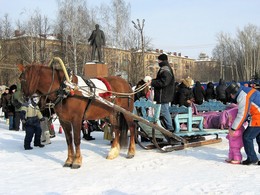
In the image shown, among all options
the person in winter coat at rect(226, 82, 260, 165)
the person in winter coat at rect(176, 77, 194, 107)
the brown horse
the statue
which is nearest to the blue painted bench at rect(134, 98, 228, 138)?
the person in winter coat at rect(176, 77, 194, 107)

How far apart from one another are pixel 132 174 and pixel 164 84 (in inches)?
89.2

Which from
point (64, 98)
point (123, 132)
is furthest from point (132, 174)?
point (123, 132)

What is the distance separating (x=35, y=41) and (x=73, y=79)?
34.1 metres

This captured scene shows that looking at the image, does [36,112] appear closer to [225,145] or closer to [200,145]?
[200,145]

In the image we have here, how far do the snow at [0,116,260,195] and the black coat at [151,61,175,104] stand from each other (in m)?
1.16

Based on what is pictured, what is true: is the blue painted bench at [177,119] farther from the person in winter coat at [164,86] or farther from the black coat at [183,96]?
the black coat at [183,96]

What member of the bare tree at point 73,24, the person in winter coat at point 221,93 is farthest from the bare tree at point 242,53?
the person in winter coat at point 221,93

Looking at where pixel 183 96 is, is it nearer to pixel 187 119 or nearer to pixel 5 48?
pixel 187 119

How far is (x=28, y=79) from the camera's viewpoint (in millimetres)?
6230

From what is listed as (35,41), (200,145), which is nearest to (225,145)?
(200,145)

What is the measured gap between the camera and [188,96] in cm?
938

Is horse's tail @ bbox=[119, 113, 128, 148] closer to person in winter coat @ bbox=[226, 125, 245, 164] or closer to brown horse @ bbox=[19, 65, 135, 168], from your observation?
brown horse @ bbox=[19, 65, 135, 168]

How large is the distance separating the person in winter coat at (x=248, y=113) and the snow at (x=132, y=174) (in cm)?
37

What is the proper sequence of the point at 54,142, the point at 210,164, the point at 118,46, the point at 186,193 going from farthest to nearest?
the point at 118,46 → the point at 54,142 → the point at 210,164 → the point at 186,193
